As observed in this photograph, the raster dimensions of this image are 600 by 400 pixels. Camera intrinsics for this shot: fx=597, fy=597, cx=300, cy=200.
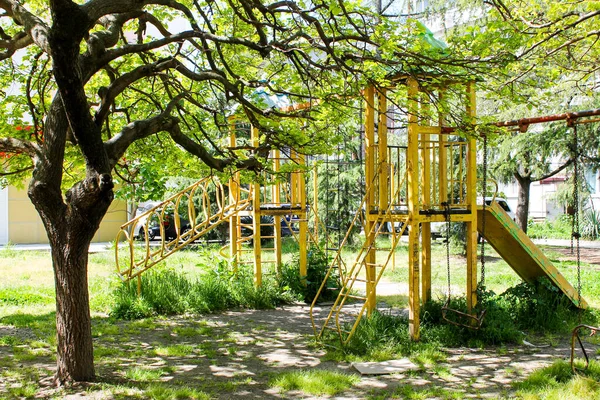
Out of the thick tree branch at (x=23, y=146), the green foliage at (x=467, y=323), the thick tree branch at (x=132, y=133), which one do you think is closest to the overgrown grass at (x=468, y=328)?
the green foliage at (x=467, y=323)

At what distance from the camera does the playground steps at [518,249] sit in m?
8.82

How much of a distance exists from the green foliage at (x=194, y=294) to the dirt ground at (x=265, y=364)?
2.91 feet

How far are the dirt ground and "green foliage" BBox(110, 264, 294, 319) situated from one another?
887 mm

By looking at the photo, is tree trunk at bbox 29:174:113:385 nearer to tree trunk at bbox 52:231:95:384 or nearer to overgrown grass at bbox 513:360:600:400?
tree trunk at bbox 52:231:95:384

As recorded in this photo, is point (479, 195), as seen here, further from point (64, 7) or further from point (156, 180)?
point (64, 7)

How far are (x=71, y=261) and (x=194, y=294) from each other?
5044 millimetres

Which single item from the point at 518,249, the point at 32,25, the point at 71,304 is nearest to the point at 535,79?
Result: the point at 518,249

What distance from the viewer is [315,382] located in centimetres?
618

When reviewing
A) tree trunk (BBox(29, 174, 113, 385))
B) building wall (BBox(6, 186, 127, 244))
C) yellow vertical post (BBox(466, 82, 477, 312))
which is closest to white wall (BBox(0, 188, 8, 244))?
building wall (BBox(6, 186, 127, 244))

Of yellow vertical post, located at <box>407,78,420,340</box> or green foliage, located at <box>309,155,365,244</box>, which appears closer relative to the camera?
yellow vertical post, located at <box>407,78,420,340</box>

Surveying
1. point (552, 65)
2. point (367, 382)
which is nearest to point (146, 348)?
point (367, 382)

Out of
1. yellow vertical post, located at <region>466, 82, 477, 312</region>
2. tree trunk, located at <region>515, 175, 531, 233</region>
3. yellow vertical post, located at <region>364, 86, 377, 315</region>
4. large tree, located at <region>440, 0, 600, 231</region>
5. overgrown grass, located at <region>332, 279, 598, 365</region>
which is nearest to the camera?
large tree, located at <region>440, 0, 600, 231</region>

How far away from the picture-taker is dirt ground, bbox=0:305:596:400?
604 centimetres

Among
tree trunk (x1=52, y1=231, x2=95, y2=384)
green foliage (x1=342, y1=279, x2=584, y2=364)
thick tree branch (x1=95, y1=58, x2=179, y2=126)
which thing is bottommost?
green foliage (x1=342, y1=279, x2=584, y2=364)
